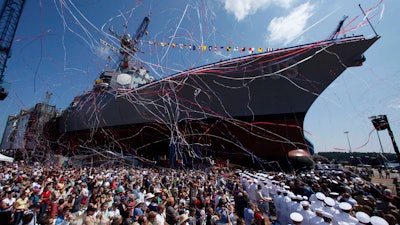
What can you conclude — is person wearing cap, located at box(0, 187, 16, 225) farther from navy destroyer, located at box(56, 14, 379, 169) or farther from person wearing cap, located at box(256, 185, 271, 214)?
person wearing cap, located at box(256, 185, 271, 214)

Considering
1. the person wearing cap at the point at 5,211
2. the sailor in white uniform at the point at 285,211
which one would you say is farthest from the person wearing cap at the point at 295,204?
the person wearing cap at the point at 5,211

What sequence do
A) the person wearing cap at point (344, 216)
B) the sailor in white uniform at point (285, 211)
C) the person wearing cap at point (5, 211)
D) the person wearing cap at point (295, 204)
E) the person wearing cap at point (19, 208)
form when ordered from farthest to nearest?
the sailor in white uniform at point (285, 211) < the person wearing cap at point (295, 204) < the person wearing cap at point (19, 208) < the person wearing cap at point (5, 211) < the person wearing cap at point (344, 216)

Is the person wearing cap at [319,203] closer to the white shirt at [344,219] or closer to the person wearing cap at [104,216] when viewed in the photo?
the white shirt at [344,219]

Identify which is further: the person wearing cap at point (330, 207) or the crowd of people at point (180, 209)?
the person wearing cap at point (330, 207)

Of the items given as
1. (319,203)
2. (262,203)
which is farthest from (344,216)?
(262,203)

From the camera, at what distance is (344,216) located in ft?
13.1

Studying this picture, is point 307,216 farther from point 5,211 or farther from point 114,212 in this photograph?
point 5,211

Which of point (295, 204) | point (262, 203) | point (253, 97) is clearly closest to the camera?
point (295, 204)

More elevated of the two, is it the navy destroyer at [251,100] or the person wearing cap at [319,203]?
the navy destroyer at [251,100]

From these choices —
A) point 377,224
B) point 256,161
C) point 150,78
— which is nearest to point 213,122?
point 256,161

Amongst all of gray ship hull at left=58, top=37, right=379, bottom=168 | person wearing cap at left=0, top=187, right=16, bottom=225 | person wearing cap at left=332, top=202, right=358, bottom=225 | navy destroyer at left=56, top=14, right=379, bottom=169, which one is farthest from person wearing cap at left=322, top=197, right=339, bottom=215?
person wearing cap at left=0, top=187, right=16, bottom=225

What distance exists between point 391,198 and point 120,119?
733 inches

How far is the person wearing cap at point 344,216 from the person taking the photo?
3852mm

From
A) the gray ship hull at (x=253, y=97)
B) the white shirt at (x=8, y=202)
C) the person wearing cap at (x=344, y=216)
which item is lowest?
the person wearing cap at (x=344, y=216)
